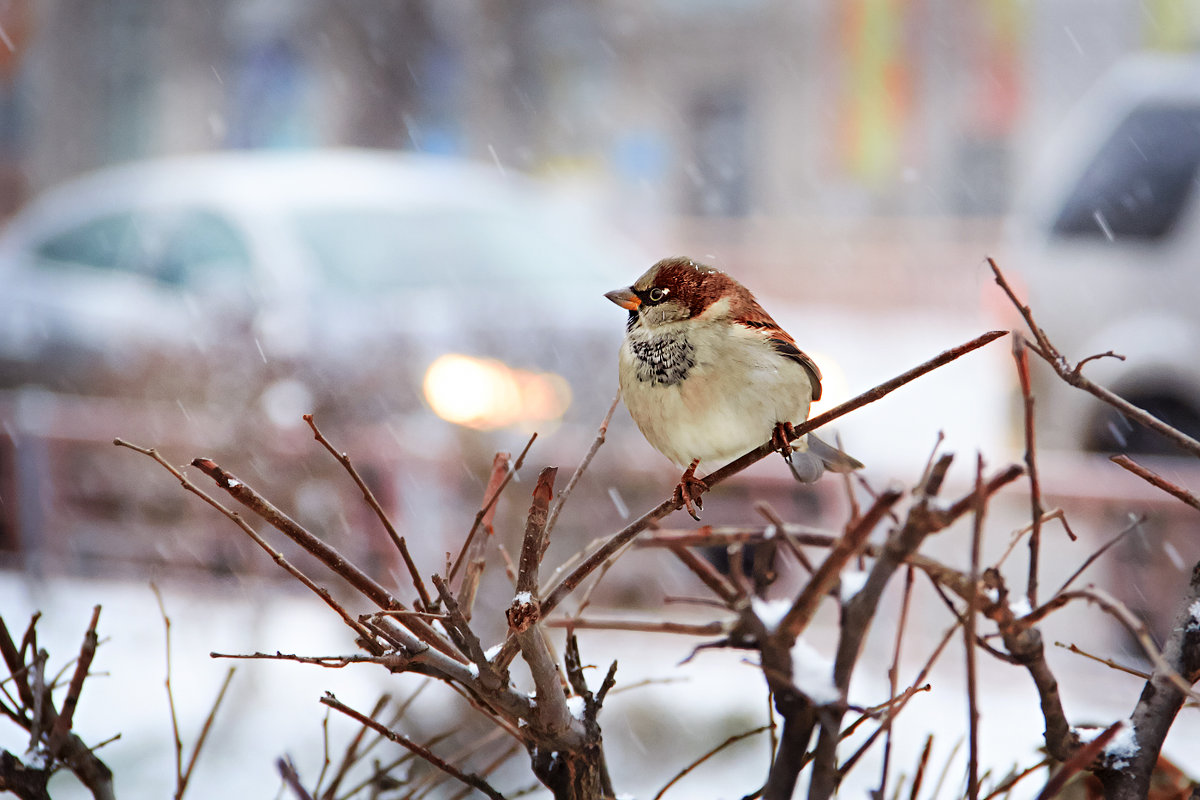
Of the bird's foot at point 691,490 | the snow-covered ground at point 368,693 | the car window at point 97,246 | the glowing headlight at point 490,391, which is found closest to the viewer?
the bird's foot at point 691,490

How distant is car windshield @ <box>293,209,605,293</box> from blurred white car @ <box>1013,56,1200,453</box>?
7.56ft

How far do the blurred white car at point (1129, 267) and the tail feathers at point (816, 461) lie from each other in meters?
4.43

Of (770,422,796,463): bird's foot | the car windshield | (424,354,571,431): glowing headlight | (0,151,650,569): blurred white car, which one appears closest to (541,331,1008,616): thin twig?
(770,422,796,463): bird's foot

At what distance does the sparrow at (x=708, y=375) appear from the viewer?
125 cm

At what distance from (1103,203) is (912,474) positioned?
6.05 feet

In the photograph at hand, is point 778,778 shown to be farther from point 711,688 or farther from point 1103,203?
point 1103,203

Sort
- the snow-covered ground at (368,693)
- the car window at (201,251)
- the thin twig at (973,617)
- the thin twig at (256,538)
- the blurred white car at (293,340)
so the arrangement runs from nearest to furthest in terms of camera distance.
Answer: the thin twig at (973,617) < the thin twig at (256,538) < the snow-covered ground at (368,693) < the blurred white car at (293,340) < the car window at (201,251)

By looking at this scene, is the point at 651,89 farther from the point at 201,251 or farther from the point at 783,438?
the point at 783,438

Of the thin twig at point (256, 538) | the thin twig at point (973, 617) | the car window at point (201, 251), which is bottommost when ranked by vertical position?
the thin twig at point (973, 617)

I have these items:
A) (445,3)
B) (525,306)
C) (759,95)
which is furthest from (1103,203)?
(759,95)

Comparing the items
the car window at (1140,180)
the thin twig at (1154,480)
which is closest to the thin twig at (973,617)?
the thin twig at (1154,480)

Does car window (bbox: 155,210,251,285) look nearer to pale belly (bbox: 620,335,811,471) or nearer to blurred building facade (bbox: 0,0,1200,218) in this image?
pale belly (bbox: 620,335,811,471)

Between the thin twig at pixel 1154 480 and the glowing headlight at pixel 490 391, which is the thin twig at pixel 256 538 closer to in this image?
the thin twig at pixel 1154 480

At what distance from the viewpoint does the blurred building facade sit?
18.9 m
